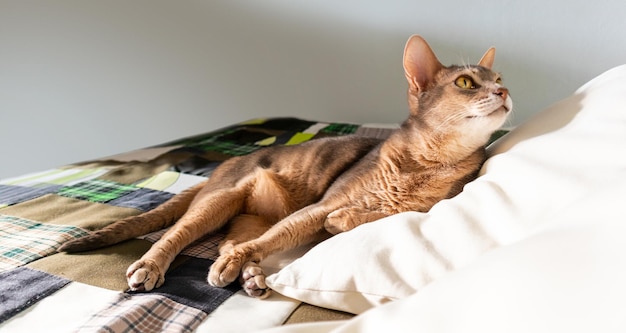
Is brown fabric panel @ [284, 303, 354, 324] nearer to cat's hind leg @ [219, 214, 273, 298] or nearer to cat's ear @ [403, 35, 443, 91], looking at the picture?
cat's hind leg @ [219, 214, 273, 298]

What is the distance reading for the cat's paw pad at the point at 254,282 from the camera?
3.03 feet

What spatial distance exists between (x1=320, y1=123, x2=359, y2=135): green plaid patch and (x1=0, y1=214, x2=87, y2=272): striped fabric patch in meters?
1.22

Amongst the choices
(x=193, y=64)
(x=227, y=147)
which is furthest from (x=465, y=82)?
(x=193, y=64)

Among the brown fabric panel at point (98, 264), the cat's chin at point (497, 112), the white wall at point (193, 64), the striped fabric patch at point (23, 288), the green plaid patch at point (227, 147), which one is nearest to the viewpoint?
the striped fabric patch at point (23, 288)

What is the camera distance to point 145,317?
841mm

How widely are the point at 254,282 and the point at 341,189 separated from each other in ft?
1.32

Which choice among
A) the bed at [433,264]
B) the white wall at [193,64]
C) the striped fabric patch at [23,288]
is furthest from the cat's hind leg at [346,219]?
the white wall at [193,64]

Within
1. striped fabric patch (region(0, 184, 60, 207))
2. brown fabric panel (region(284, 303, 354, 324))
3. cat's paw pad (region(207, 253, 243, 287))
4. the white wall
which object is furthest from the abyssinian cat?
the white wall

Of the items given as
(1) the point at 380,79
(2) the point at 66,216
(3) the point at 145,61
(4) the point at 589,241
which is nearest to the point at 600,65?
(1) the point at 380,79

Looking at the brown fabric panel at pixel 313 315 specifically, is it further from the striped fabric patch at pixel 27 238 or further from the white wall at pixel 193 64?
the white wall at pixel 193 64

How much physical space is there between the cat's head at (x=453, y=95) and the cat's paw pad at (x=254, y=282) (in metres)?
0.57

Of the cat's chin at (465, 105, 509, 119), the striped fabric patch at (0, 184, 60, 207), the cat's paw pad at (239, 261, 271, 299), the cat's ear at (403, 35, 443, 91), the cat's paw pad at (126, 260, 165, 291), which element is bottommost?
the cat's paw pad at (239, 261, 271, 299)

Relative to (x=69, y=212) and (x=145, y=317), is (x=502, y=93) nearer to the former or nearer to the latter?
(x=145, y=317)

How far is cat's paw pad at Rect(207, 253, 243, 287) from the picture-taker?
978 mm
